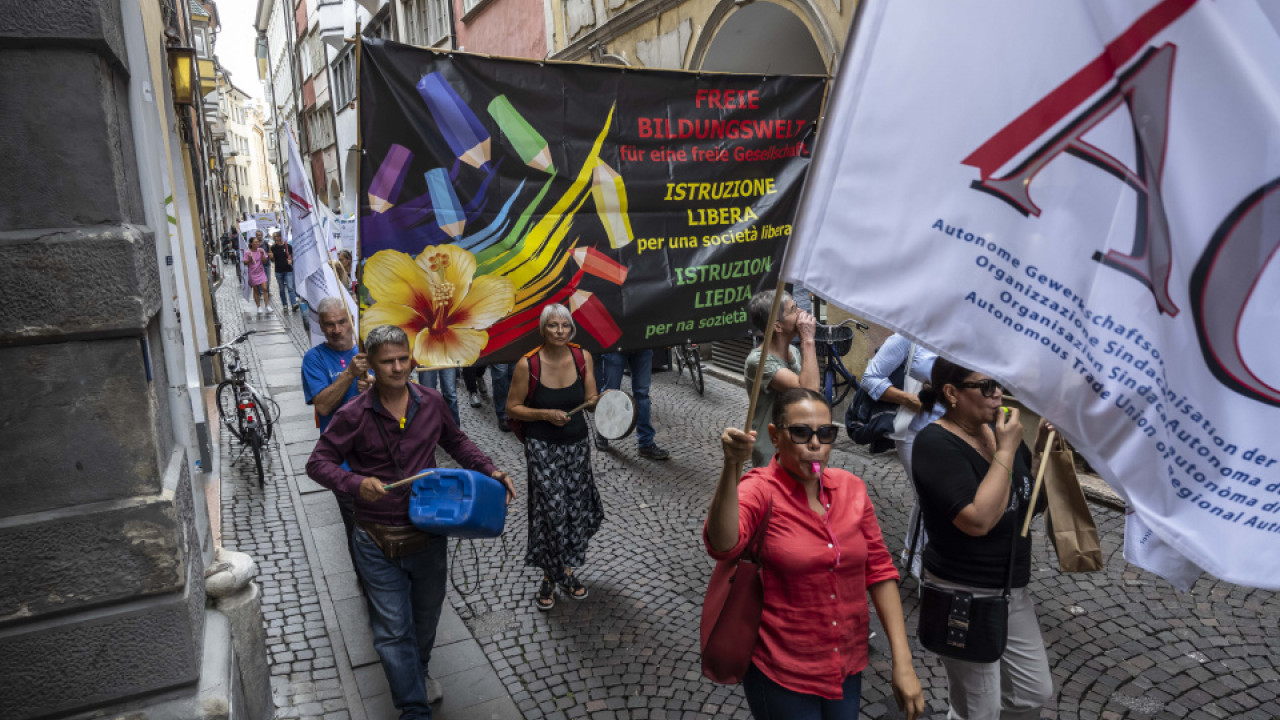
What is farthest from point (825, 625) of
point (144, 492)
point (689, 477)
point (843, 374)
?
point (843, 374)

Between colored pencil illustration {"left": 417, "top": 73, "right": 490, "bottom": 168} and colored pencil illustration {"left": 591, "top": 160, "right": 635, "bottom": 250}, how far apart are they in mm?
667

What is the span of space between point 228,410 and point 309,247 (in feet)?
17.9

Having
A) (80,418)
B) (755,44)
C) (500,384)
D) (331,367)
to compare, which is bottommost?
(500,384)

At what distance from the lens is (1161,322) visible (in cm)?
173

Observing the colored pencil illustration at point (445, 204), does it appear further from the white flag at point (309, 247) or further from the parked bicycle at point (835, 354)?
the parked bicycle at point (835, 354)

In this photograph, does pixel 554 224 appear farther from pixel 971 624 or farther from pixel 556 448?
pixel 971 624

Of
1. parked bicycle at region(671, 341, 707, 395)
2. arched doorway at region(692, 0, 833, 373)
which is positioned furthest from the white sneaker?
arched doorway at region(692, 0, 833, 373)

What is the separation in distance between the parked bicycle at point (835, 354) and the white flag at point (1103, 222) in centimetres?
632

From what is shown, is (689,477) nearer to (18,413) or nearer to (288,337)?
(18,413)

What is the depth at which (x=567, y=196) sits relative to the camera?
464cm

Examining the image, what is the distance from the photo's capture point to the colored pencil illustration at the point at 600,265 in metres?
4.74

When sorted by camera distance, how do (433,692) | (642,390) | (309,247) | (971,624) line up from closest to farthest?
(971,624)
(433,692)
(309,247)
(642,390)

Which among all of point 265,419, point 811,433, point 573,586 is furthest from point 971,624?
point 265,419

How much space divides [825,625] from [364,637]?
313cm
